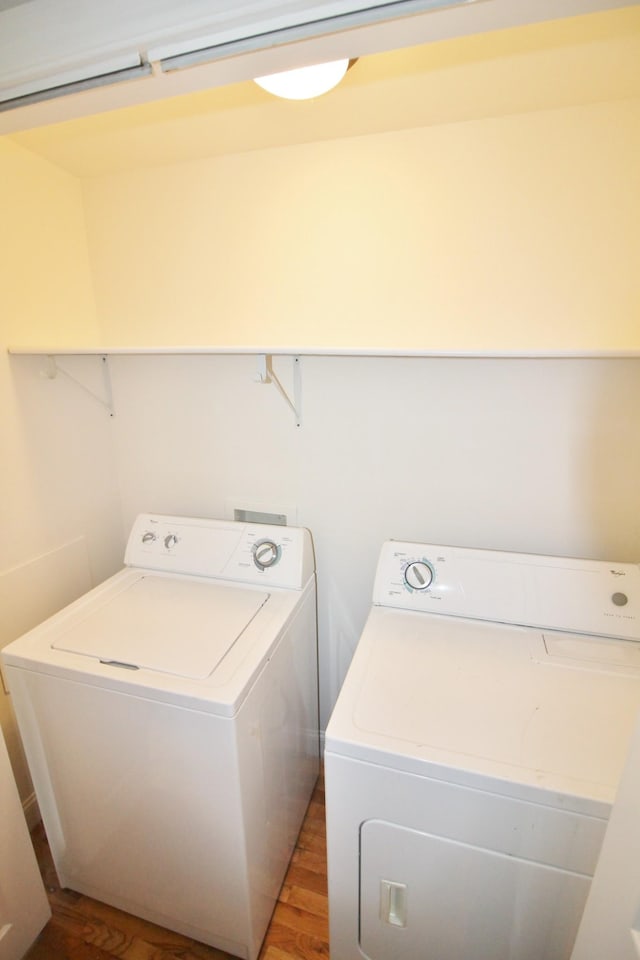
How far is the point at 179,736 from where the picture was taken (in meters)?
1.06

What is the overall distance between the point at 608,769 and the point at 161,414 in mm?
1741

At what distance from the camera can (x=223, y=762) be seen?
104cm

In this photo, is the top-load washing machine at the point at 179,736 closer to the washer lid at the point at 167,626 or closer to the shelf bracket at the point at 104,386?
the washer lid at the point at 167,626

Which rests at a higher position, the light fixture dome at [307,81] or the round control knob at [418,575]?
the light fixture dome at [307,81]

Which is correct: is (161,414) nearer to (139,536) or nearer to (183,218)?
(139,536)

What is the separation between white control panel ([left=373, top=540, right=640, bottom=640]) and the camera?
48.9 inches

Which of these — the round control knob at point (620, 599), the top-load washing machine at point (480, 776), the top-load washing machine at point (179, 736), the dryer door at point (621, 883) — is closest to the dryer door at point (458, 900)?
the top-load washing machine at point (480, 776)

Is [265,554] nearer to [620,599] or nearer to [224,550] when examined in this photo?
[224,550]

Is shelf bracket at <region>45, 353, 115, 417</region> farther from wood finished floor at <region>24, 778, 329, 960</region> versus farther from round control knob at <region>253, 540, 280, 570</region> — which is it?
wood finished floor at <region>24, 778, 329, 960</region>

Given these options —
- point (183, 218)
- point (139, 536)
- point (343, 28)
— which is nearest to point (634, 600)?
point (343, 28)

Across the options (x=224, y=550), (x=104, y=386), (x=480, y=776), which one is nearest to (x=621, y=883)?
(x=480, y=776)

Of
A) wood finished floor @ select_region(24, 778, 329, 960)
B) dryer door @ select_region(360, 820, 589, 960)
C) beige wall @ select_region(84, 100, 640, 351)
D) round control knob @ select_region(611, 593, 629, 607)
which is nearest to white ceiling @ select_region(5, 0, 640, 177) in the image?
beige wall @ select_region(84, 100, 640, 351)

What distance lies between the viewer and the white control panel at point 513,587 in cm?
124

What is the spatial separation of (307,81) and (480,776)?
1.55m
